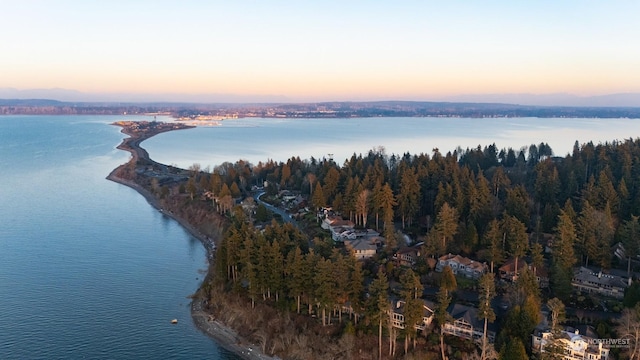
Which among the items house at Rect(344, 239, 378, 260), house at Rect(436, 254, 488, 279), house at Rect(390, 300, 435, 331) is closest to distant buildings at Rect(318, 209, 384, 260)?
house at Rect(344, 239, 378, 260)

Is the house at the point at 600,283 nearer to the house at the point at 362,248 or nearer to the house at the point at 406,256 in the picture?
the house at the point at 406,256

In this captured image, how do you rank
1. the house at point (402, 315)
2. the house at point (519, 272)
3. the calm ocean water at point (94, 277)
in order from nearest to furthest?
the house at point (402, 315) → the calm ocean water at point (94, 277) → the house at point (519, 272)

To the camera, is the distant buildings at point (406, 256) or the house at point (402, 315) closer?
the house at point (402, 315)

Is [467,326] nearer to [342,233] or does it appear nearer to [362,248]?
[362,248]

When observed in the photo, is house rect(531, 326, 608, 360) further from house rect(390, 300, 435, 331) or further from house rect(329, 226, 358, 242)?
house rect(329, 226, 358, 242)

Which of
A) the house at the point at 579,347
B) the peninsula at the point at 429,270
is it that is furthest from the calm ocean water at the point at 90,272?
the house at the point at 579,347

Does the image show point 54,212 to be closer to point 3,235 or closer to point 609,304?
point 3,235

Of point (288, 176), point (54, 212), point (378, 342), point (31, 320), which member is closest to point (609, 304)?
point (378, 342)
